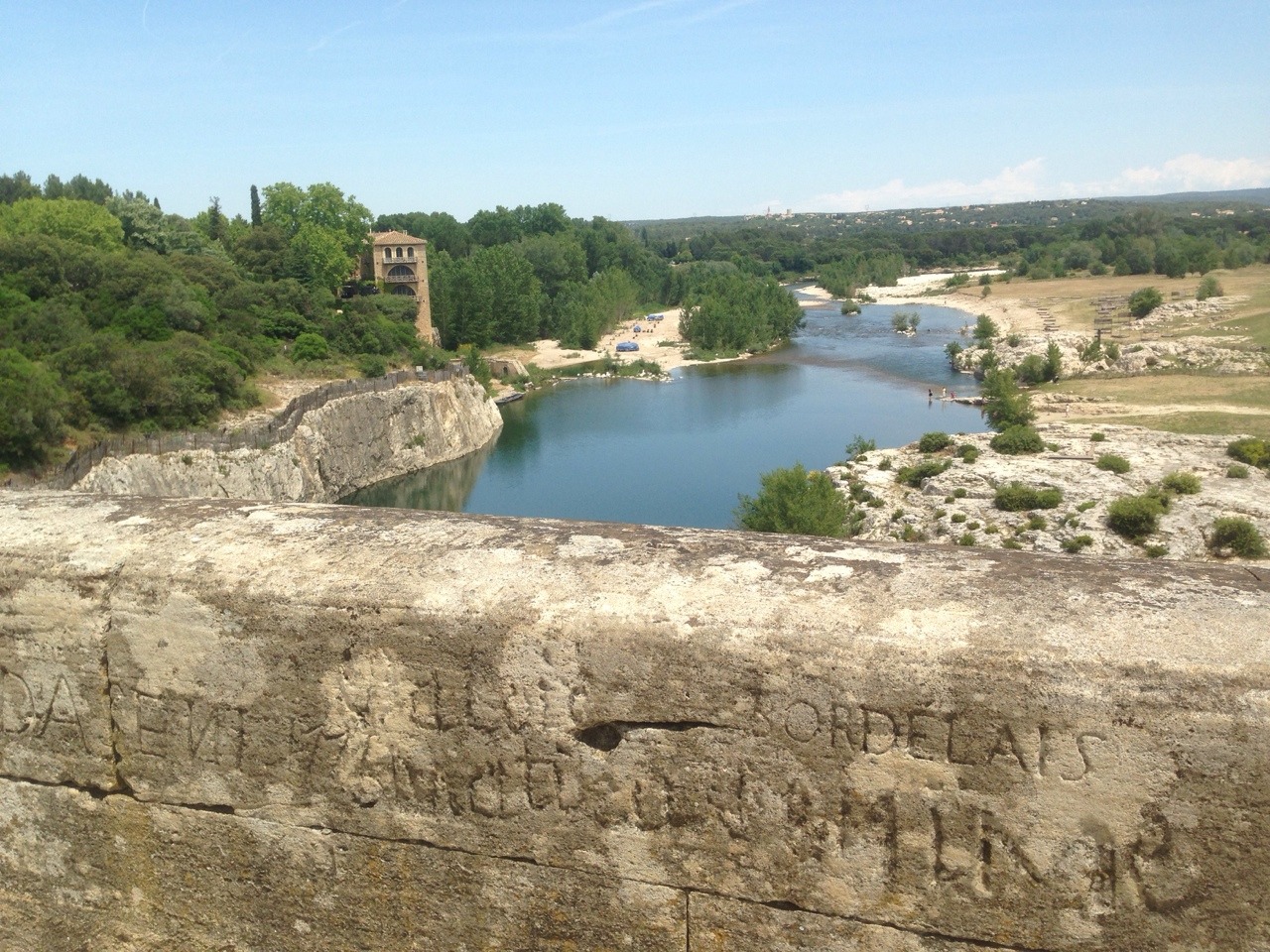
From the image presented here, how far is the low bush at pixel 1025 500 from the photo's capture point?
85.6 feet

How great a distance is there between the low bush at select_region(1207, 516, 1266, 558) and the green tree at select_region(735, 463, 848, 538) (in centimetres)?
808

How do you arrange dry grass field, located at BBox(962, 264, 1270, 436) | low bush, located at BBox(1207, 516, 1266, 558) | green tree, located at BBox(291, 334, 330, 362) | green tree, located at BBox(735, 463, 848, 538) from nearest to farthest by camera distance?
low bush, located at BBox(1207, 516, 1266, 558) → green tree, located at BBox(735, 463, 848, 538) → dry grass field, located at BBox(962, 264, 1270, 436) → green tree, located at BBox(291, 334, 330, 362)

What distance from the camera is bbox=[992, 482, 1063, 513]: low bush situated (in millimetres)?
26078

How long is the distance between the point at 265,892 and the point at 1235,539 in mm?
24521

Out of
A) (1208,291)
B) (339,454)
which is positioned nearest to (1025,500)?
(339,454)

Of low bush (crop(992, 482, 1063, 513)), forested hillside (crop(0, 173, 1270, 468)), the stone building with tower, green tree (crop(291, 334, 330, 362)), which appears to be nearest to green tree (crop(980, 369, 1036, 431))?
low bush (crop(992, 482, 1063, 513))

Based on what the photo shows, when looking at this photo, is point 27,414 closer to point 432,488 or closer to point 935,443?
point 432,488

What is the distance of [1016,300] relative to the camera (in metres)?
84.1

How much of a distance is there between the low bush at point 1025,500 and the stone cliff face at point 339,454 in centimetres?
1795

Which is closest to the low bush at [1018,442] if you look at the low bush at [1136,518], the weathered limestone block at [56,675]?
the low bush at [1136,518]

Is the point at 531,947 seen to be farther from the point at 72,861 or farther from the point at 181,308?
the point at 181,308

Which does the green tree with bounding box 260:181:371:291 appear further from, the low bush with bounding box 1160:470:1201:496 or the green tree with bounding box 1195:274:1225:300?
the green tree with bounding box 1195:274:1225:300

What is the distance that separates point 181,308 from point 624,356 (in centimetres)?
3383

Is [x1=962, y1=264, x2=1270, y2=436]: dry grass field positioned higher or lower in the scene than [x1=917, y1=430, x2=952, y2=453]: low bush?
higher
